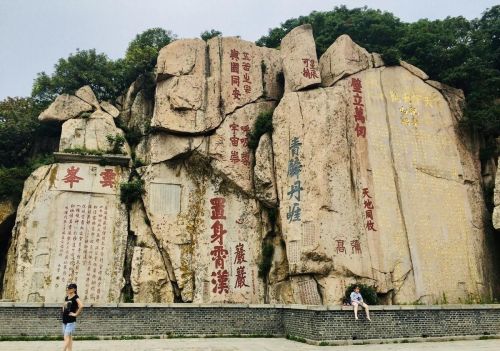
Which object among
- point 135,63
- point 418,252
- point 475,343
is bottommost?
point 475,343

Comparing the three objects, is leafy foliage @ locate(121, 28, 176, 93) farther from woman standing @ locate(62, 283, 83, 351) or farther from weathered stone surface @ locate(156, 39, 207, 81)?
woman standing @ locate(62, 283, 83, 351)

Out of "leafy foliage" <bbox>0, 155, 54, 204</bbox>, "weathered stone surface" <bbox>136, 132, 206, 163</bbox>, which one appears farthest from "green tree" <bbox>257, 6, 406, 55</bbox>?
"leafy foliage" <bbox>0, 155, 54, 204</bbox>

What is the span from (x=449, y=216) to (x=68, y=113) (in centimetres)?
1197

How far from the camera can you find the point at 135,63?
1590cm

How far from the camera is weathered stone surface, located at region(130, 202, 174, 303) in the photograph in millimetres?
12141

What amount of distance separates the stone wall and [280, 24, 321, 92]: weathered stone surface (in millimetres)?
6800

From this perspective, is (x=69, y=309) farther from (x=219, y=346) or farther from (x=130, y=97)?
(x=130, y=97)

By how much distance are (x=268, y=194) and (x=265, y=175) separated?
550mm

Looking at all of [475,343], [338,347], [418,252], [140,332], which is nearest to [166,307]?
[140,332]

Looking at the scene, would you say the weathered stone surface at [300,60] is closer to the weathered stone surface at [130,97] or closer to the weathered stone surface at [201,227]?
the weathered stone surface at [201,227]

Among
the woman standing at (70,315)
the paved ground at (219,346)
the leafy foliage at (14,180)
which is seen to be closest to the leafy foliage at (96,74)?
the leafy foliage at (14,180)

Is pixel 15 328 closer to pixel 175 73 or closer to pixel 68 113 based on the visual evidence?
pixel 68 113

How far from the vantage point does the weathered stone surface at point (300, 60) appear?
1338cm

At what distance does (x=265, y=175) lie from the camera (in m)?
12.9
